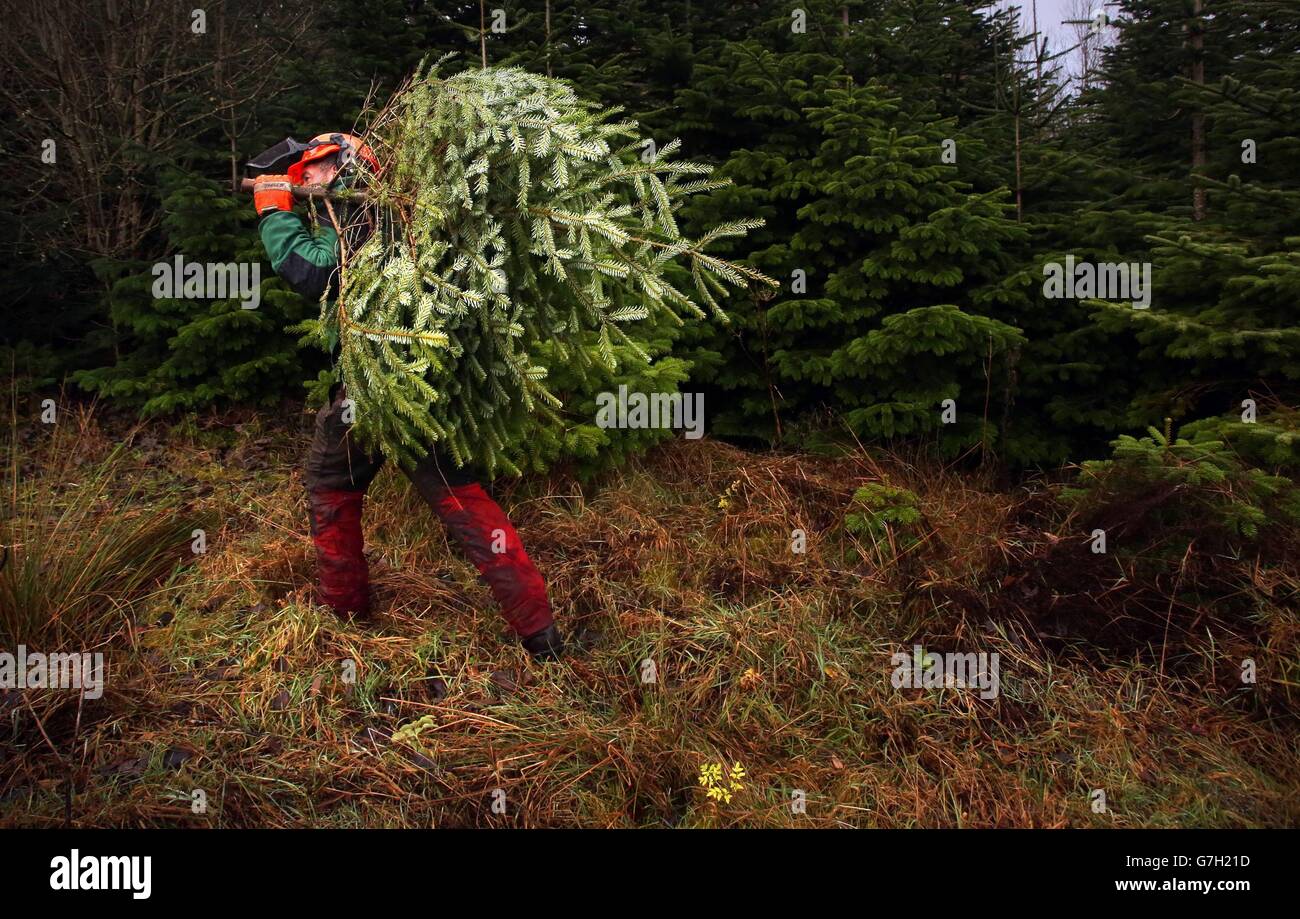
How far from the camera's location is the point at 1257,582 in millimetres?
3857

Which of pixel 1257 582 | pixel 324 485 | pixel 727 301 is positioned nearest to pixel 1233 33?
pixel 727 301

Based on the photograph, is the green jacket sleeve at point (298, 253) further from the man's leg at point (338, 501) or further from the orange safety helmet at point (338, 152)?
the man's leg at point (338, 501)

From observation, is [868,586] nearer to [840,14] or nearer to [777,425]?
[777,425]

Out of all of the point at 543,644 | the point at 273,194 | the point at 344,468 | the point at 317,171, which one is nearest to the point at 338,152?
the point at 317,171

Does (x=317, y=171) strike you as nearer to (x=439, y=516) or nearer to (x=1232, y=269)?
(x=439, y=516)

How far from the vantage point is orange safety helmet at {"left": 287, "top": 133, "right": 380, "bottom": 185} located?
149 inches

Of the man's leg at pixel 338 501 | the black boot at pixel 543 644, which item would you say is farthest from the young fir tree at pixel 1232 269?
the man's leg at pixel 338 501

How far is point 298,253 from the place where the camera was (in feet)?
12.1

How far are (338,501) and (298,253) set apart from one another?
1.05m

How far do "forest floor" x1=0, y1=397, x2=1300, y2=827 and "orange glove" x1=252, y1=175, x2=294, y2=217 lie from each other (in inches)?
67.1

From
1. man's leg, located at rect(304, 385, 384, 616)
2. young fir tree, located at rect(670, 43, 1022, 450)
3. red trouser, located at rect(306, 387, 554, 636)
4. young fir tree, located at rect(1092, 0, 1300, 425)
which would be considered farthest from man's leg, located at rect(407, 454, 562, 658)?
young fir tree, located at rect(1092, 0, 1300, 425)

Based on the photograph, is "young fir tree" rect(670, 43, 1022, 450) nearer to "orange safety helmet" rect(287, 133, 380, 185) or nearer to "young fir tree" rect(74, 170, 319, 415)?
"orange safety helmet" rect(287, 133, 380, 185)

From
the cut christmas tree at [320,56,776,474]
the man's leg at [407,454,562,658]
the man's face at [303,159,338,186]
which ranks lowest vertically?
the man's leg at [407,454,562,658]

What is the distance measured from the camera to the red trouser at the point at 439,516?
12.4 feet
